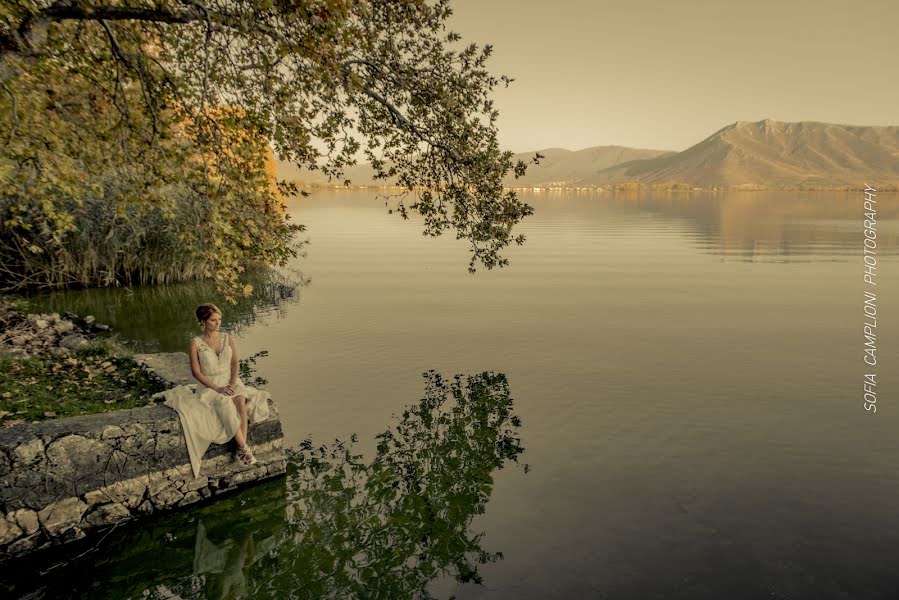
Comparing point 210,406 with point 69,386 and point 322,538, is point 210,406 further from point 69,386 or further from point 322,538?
point 69,386

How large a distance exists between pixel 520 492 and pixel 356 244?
1715 inches

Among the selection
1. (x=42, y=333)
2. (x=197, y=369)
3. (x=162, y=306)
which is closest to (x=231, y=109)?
(x=197, y=369)

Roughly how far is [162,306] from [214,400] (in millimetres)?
17997

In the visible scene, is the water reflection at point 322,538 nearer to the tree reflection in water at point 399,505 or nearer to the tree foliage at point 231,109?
the tree reflection in water at point 399,505

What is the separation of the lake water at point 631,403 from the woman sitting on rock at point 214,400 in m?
1.30

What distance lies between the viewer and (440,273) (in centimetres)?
3588

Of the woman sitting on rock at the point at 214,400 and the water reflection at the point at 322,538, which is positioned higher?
the woman sitting on rock at the point at 214,400

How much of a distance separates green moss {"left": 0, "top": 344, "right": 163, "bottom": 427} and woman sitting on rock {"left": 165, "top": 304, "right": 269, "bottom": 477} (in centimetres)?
274

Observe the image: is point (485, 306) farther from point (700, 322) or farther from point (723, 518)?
point (723, 518)

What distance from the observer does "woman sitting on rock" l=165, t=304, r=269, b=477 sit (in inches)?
373

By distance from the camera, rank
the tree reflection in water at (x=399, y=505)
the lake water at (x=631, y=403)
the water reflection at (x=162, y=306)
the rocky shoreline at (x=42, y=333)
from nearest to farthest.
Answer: the tree reflection in water at (x=399, y=505)
the lake water at (x=631, y=403)
the rocky shoreline at (x=42, y=333)
the water reflection at (x=162, y=306)

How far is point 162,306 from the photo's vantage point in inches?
1000

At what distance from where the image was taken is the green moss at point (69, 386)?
11023 millimetres

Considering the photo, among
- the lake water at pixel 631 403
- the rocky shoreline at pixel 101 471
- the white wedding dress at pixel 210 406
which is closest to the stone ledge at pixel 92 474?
the rocky shoreline at pixel 101 471
